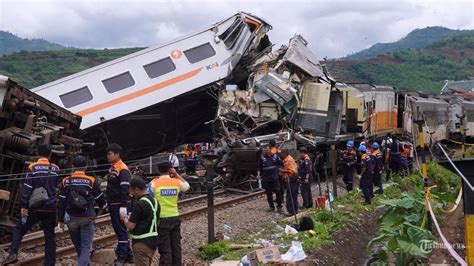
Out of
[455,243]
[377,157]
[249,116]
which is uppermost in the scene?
[249,116]

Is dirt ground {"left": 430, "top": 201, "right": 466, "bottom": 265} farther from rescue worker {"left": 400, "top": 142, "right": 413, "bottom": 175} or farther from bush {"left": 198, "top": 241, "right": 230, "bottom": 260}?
rescue worker {"left": 400, "top": 142, "right": 413, "bottom": 175}

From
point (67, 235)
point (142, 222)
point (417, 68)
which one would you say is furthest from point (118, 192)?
point (417, 68)

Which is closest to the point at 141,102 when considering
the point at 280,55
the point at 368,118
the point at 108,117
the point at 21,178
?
the point at 108,117

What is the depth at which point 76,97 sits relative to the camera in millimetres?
14766

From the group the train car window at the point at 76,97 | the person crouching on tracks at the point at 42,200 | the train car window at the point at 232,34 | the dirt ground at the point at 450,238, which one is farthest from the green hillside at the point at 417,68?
the person crouching on tracks at the point at 42,200

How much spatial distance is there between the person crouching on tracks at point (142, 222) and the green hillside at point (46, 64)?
1818 inches

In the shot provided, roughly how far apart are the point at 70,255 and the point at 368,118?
1594cm

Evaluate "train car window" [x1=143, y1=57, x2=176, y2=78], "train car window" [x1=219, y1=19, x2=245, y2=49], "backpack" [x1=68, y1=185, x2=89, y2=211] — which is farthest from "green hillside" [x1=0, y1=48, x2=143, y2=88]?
"backpack" [x1=68, y1=185, x2=89, y2=211]

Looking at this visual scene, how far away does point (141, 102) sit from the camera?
15.1m

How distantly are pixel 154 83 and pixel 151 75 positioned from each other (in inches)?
9.2

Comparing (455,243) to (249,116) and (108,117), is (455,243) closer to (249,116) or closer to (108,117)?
(249,116)

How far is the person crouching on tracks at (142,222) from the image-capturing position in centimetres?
555

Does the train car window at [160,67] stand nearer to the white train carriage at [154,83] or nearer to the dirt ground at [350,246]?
the white train carriage at [154,83]

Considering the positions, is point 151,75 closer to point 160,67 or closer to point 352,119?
point 160,67
